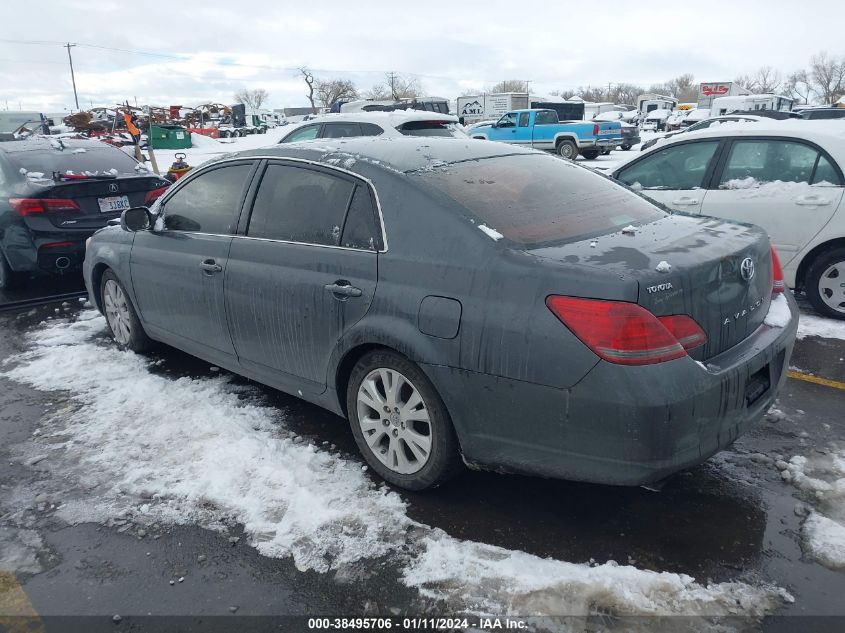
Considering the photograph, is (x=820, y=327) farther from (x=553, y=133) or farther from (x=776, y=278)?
(x=553, y=133)

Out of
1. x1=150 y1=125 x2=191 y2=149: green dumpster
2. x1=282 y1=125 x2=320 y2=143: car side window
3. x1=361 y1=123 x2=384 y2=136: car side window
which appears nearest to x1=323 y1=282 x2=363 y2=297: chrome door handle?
x1=361 y1=123 x2=384 y2=136: car side window

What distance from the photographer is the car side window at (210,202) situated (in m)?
3.93

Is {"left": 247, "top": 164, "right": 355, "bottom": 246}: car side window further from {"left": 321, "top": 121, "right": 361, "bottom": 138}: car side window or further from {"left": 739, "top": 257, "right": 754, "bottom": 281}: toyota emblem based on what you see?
{"left": 321, "top": 121, "right": 361, "bottom": 138}: car side window

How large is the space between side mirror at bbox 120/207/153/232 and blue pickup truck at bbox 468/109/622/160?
785 inches

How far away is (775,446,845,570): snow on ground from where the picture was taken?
262 cm

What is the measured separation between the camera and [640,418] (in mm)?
2354

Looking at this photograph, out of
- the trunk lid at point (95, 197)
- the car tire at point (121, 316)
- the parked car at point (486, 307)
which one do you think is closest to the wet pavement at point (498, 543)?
the parked car at point (486, 307)

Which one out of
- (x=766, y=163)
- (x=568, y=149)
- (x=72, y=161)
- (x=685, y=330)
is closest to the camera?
(x=685, y=330)

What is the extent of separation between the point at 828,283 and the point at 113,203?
701cm

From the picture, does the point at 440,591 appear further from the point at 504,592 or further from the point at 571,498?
the point at 571,498

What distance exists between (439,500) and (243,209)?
6.76 feet

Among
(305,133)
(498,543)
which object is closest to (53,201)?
(305,133)

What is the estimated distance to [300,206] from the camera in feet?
11.5

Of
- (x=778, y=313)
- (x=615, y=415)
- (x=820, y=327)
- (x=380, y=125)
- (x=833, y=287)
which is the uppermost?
(x=380, y=125)
